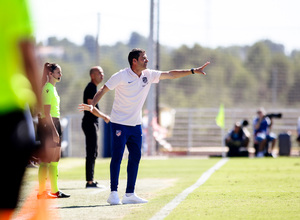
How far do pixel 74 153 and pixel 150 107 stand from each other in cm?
363

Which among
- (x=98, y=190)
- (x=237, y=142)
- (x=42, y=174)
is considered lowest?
(x=98, y=190)

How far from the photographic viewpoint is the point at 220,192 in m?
9.55

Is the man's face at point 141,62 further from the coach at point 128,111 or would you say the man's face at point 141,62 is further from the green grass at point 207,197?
the green grass at point 207,197

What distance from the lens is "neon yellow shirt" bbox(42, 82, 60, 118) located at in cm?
899

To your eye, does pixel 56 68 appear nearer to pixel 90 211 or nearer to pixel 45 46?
pixel 90 211

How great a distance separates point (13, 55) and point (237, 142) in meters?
18.6

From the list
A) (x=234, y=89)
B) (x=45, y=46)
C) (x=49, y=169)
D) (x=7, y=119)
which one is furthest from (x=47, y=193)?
(x=234, y=89)

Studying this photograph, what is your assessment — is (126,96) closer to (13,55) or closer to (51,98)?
(51,98)

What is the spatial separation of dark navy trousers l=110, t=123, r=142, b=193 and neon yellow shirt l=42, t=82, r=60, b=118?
98cm

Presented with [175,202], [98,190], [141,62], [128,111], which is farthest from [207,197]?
[98,190]

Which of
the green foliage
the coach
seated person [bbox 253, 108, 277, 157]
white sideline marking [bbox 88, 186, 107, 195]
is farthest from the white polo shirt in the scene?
seated person [bbox 253, 108, 277, 157]

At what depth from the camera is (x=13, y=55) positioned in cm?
429

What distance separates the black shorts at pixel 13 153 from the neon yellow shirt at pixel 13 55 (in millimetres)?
88

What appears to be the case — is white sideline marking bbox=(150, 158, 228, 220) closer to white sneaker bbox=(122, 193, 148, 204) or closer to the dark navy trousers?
white sneaker bbox=(122, 193, 148, 204)
